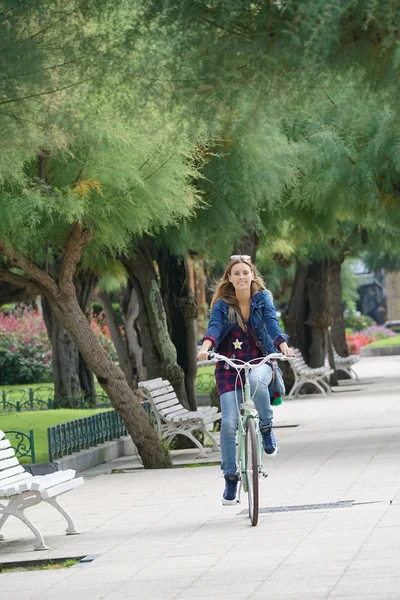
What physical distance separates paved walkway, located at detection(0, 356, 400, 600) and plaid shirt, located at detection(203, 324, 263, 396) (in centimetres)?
107

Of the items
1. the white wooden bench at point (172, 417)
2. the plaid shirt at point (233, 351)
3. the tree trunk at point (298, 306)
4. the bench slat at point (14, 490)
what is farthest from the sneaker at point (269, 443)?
the tree trunk at point (298, 306)

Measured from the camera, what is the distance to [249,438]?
30.8ft

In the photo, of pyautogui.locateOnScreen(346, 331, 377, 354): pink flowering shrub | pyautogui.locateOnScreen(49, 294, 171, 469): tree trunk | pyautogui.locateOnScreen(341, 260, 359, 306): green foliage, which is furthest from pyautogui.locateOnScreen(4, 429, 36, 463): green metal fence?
pyautogui.locateOnScreen(341, 260, 359, 306): green foliage

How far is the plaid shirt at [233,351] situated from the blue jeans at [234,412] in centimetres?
8

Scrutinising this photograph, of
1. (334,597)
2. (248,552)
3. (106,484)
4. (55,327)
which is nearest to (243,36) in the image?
(334,597)

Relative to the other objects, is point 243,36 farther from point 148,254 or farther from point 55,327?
point 55,327

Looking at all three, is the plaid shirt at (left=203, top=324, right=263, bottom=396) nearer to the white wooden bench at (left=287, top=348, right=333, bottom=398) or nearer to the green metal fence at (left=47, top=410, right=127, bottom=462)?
the green metal fence at (left=47, top=410, right=127, bottom=462)

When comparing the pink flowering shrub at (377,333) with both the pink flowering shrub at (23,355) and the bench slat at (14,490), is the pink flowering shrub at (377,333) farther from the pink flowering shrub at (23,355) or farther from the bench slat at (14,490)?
the bench slat at (14,490)

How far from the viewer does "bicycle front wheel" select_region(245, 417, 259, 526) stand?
9.26 meters

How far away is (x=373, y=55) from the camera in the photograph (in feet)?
19.1

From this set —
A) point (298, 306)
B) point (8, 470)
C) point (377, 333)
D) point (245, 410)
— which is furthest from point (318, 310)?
point (377, 333)

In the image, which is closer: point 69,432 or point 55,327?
point 69,432

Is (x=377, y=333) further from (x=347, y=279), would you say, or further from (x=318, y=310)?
(x=318, y=310)

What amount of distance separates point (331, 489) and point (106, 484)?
2989 mm
